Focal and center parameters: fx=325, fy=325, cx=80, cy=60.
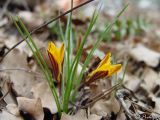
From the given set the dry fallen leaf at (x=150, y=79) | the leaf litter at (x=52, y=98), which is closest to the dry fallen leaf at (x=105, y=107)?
the leaf litter at (x=52, y=98)

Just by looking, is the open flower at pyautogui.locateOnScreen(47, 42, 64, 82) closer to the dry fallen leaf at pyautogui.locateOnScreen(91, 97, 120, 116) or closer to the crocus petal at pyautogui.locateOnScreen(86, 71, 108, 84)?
the crocus petal at pyautogui.locateOnScreen(86, 71, 108, 84)

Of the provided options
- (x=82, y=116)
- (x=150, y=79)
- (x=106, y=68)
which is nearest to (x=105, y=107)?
(x=82, y=116)

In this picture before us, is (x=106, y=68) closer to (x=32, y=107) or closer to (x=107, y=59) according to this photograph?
(x=107, y=59)

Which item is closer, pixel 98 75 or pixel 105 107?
pixel 98 75

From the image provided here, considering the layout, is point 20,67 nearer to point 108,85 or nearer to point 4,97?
point 4,97

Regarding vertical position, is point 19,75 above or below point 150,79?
above

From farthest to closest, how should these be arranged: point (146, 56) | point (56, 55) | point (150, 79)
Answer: point (146, 56) → point (150, 79) → point (56, 55)

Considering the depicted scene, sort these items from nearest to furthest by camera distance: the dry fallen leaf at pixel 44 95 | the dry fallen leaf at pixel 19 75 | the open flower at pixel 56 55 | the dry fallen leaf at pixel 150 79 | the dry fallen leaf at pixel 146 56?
the open flower at pixel 56 55 → the dry fallen leaf at pixel 44 95 → the dry fallen leaf at pixel 19 75 → the dry fallen leaf at pixel 150 79 → the dry fallen leaf at pixel 146 56

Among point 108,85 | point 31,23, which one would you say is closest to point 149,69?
point 108,85

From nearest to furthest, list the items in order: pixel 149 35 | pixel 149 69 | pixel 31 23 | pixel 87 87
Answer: pixel 87 87
pixel 149 69
pixel 31 23
pixel 149 35

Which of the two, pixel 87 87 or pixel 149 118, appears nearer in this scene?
pixel 149 118

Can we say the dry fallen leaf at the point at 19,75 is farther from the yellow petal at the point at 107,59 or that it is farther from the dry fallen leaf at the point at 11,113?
the yellow petal at the point at 107,59
